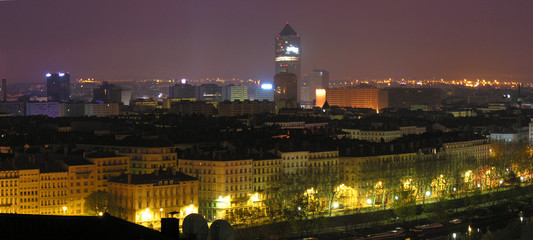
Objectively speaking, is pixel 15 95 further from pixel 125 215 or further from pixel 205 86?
pixel 125 215

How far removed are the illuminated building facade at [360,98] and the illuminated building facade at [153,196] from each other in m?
87.1

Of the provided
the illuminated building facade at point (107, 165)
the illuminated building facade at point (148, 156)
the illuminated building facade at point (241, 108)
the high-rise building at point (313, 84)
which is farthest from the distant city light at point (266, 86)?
the illuminated building facade at point (107, 165)

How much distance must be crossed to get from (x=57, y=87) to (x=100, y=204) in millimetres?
98421

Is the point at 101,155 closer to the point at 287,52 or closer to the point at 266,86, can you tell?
the point at 266,86

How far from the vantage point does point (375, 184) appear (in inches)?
1441

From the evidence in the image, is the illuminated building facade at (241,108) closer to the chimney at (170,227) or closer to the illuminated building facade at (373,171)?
the illuminated building facade at (373,171)

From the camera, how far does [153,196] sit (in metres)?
29.3

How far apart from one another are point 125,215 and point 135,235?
2240 centimetres

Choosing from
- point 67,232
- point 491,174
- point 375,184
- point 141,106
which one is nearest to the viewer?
point 67,232

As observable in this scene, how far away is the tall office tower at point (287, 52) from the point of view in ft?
458

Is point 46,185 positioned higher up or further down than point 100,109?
further down

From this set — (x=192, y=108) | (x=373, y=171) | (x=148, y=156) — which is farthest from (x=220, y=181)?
(x=192, y=108)

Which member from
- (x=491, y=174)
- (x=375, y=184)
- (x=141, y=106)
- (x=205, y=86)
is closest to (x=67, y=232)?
(x=375, y=184)

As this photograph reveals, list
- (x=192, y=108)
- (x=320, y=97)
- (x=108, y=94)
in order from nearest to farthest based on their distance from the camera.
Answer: (x=192, y=108)
(x=108, y=94)
(x=320, y=97)
